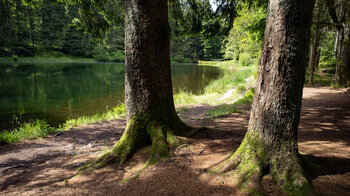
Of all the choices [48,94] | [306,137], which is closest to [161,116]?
[306,137]

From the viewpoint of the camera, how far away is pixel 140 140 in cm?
327

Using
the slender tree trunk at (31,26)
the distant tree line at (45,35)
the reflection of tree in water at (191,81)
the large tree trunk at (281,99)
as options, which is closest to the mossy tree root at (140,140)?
the large tree trunk at (281,99)

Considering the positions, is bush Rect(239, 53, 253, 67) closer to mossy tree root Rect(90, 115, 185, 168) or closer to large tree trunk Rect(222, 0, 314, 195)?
mossy tree root Rect(90, 115, 185, 168)

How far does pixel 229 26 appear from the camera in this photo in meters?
6.88

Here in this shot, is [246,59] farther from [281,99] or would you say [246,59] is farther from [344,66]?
[281,99]

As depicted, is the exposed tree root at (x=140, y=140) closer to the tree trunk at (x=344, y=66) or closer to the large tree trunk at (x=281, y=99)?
the large tree trunk at (x=281, y=99)

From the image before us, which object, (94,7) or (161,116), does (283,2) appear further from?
(94,7)

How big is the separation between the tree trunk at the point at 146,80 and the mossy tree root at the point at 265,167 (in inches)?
44.6

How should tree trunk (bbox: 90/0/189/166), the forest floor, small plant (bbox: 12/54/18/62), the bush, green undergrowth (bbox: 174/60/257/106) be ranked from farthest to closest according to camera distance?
small plant (bbox: 12/54/18/62)
the bush
green undergrowth (bbox: 174/60/257/106)
tree trunk (bbox: 90/0/189/166)
the forest floor

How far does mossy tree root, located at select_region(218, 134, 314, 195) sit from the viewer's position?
2012 mm

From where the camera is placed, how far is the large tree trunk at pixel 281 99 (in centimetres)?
204

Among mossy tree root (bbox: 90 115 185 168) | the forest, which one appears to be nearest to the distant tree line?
the forest

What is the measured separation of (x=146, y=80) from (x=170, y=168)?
4.50 feet

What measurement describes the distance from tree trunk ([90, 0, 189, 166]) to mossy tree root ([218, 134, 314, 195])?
3.71 ft
